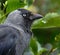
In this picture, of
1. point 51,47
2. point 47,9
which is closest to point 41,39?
point 51,47

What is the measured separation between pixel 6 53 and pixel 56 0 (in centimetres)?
91

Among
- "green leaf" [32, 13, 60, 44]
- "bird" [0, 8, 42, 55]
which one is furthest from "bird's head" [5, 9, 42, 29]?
"green leaf" [32, 13, 60, 44]

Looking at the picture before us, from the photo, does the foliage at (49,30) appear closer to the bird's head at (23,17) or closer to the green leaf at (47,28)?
the green leaf at (47,28)

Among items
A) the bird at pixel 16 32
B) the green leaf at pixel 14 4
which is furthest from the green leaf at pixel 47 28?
the green leaf at pixel 14 4

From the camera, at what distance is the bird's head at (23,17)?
1120 cm

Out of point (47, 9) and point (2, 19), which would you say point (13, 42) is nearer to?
point (2, 19)

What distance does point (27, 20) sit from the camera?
11320 millimetres

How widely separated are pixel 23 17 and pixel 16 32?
32cm

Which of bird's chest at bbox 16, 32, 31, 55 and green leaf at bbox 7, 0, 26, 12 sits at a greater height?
green leaf at bbox 7, 0, 26, 12

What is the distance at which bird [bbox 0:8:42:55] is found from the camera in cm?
1095

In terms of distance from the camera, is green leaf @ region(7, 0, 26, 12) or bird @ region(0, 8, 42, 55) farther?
green leaf @ region(7, 0, 26, 12)

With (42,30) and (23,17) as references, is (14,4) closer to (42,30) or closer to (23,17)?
(23,17)

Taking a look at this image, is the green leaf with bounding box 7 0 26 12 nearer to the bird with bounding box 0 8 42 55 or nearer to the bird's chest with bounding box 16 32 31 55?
the bird with bounding box 0 8 42 55

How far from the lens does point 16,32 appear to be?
36.2 feet
